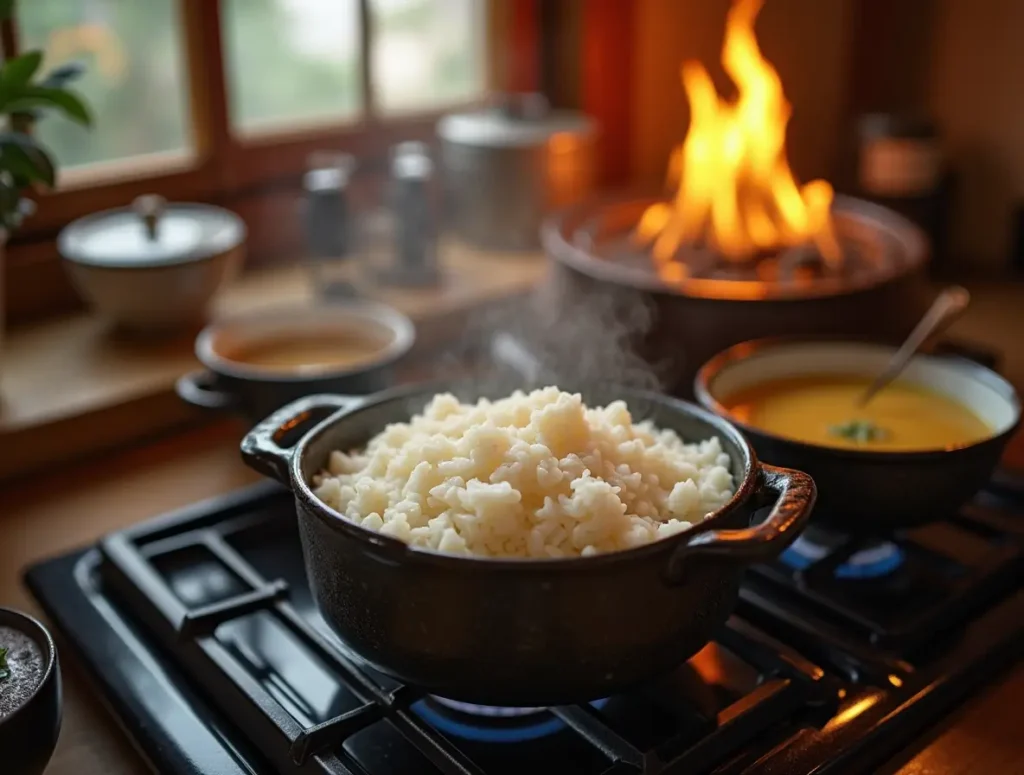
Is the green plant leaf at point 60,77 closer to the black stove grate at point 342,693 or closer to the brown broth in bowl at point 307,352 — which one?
the brown broth in bowl at point 307,352

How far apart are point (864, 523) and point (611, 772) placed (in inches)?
15.4

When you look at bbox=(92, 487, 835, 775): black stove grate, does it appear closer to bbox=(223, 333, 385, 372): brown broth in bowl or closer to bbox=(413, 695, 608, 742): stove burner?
bbox=(413, 695, 608, 742): stove burner

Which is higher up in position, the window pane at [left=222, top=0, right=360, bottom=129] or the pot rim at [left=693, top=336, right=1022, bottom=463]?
the window pane at [left=222, top=0, right=360, bottom=129]

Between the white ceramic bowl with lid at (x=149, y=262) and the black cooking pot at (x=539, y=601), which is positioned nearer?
the black cooking pot at (x=539, y=601)

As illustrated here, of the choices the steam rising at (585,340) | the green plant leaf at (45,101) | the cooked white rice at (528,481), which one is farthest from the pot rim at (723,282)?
the green plant leaf at (45,101)

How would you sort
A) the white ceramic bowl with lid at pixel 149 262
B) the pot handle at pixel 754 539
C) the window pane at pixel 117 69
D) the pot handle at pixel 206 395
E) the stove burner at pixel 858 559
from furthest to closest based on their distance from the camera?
the window pane at pixel 117 69 → the white ceramic bowl with lid at pixel 149 262 → the pot handle at pixel 206 395 → the stove burner at pixel 858 559 → the pot handle at pixel 754 539

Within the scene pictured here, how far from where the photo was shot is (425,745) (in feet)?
3.01

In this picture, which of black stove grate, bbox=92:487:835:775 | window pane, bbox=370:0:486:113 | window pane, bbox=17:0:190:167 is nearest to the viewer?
black stove grate, bbox=92:487:835:775

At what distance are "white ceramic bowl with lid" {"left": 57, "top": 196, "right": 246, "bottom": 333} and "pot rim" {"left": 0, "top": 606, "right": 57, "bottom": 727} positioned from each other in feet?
2.58

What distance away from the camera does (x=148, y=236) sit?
1.69 meters

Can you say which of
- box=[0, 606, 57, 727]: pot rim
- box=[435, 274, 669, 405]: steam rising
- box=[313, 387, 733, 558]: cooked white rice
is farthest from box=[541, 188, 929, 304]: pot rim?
box=[0, 606, 57, 727]: pot rim

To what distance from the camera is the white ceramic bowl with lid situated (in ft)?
5.40

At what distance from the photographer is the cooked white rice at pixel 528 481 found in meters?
0.85

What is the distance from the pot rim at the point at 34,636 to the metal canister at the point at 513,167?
1345 millimetres
